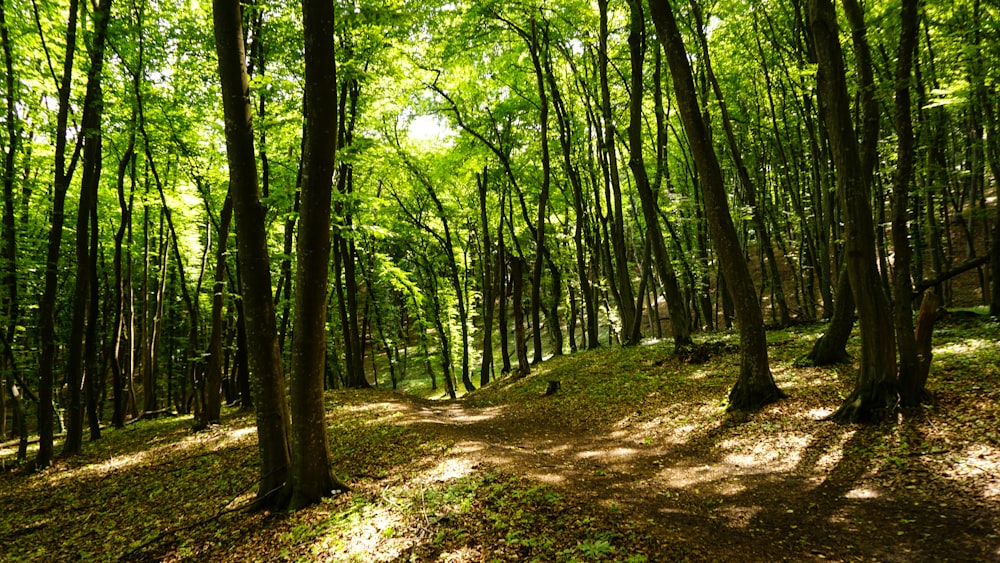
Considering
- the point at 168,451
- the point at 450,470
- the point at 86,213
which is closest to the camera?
the point at 450,470

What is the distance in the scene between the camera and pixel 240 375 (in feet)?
50.2

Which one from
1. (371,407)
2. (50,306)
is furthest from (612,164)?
(50,306)

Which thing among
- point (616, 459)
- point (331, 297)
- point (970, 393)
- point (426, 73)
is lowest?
point (616, 459)

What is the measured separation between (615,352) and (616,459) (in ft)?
31.5

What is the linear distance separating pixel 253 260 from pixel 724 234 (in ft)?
25.4

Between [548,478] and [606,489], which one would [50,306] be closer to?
[548,478]

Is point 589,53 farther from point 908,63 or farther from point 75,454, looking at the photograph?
point 75,454

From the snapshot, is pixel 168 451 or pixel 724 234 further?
pixel 168 451

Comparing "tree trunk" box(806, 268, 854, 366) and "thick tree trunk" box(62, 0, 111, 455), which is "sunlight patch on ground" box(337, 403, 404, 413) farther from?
"tree trunk" box(806, 268, 854, 366)

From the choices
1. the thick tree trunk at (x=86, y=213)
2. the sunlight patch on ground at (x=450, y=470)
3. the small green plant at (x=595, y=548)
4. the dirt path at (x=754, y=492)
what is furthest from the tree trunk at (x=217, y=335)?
the small green plant at (x=595, y=548)

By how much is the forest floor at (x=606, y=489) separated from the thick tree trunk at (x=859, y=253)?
15.3 inches

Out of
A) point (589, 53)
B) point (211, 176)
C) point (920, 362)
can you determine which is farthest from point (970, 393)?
point (211, 176)

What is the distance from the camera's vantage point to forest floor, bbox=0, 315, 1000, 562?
14.3 ft

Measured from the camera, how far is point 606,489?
5.78m
